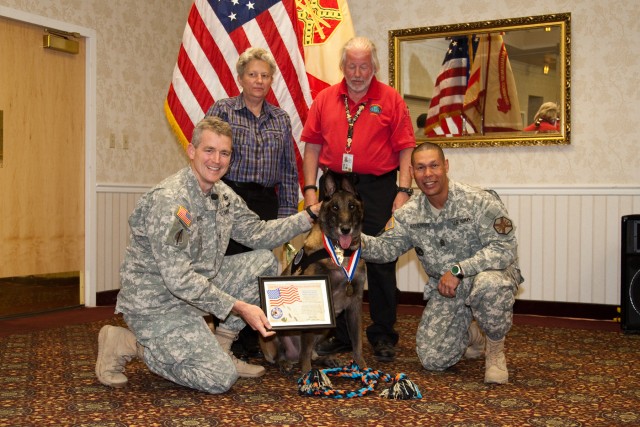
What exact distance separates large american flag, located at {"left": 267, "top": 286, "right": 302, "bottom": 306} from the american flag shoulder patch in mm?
452

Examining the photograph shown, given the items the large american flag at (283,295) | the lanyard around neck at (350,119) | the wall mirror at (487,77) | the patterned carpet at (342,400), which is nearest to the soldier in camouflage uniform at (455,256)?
the patterned carpet at (342,400)

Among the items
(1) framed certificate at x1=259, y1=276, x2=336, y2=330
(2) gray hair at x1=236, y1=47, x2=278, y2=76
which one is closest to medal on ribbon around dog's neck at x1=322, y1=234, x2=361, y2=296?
(1) framed certificate at x1=259, y1=276, x2=336, y2=330

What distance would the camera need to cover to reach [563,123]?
580cm

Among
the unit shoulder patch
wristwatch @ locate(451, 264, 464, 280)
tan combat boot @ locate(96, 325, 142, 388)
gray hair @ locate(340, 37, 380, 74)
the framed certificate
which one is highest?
gray hair @ locate(340, 37, 380, 74)

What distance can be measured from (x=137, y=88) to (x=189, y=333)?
3.95 m

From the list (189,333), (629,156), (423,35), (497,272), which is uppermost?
(423,35)

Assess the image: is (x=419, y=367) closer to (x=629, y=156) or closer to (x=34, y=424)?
(x=34, y=424)

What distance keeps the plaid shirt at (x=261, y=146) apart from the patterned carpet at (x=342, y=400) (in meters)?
1.02

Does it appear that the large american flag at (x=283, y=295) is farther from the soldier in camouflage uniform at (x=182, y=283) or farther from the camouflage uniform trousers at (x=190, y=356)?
the camouflage uniform trousers at (x=190, y=356)

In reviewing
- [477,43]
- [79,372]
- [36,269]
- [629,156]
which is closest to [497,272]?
[79,372]

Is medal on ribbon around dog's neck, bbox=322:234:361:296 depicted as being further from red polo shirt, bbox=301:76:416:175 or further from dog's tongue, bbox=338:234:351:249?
red polo shirt, bbox=301:76:416:175

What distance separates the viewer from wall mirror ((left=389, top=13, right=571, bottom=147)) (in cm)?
584

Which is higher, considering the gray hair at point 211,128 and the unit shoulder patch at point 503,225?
the gray hair at point 211,128

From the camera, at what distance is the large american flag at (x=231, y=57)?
4.96 meters
